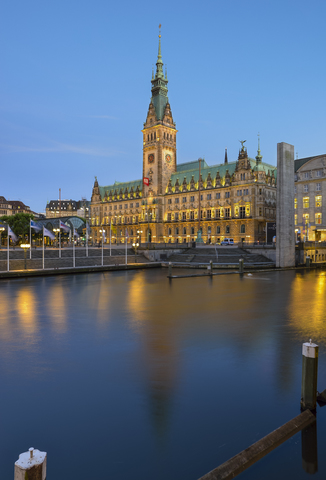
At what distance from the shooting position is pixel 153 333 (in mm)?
14875

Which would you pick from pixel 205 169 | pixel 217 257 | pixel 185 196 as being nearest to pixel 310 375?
pixel 217 257

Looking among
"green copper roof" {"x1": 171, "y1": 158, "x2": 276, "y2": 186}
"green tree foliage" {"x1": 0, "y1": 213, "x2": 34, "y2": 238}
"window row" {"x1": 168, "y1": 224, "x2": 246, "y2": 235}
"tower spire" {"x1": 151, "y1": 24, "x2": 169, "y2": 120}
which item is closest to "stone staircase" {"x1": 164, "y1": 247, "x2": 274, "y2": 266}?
"window row" {"x1": 168, "y1": 224, "x2": 246, "y2": 235}

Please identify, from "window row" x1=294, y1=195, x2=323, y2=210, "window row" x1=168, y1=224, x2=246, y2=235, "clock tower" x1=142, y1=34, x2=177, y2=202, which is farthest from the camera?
"clock tower" x1=142, y1=34, x2=177, y2=202

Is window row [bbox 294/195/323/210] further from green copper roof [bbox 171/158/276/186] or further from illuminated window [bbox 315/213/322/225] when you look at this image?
green copper roof [bbox 171/158/276/186]

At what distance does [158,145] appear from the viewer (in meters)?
121

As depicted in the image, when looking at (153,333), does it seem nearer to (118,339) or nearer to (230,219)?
(118,339)

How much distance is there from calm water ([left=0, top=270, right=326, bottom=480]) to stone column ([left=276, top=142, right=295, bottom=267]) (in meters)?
31.5

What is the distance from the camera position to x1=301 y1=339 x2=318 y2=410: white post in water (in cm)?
807

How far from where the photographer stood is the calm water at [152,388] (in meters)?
6.52

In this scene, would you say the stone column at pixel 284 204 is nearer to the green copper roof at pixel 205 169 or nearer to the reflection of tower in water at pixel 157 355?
the reflection of tower in water at pixel 157 355

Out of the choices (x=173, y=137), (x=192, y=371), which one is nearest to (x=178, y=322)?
(x=192, y=371)

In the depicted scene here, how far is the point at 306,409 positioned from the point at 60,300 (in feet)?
62.5

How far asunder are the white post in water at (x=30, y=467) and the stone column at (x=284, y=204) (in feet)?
160

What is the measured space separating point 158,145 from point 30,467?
12296 cm
